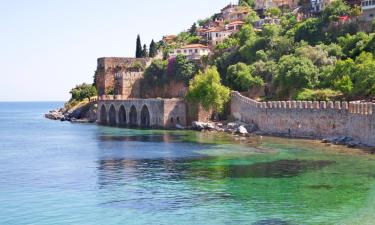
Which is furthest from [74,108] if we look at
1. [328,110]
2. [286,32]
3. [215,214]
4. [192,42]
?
[215,214]

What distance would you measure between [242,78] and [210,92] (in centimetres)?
428

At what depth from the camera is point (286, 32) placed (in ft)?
219

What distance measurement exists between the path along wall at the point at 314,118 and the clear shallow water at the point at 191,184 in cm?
247

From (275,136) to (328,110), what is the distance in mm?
5514

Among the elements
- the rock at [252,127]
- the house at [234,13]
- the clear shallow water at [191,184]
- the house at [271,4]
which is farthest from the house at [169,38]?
the clear shallow water at [191,184]

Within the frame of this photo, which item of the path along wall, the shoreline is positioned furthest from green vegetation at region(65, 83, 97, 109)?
the path along wall

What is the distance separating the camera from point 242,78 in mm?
57031

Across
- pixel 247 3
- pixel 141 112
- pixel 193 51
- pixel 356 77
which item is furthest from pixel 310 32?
pixel 247 3

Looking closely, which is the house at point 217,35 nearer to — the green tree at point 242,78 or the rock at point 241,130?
the green tree at point 242,78

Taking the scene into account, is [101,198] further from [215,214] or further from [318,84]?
[318,84]

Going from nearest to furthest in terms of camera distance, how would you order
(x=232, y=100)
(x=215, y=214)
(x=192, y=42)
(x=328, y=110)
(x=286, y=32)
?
1. (x=215, y=214)
2. (x=328, y=110)
3. (x=232, y=100)
4. (x=286, y=32)
5. (x=192, y=42)

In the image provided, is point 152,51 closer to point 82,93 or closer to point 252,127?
point 82,93

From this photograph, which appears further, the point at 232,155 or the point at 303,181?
the point at 232,155

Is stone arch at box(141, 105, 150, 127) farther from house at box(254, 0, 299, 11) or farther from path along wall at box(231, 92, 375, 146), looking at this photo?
house at box(254, 0, 299, 11)
